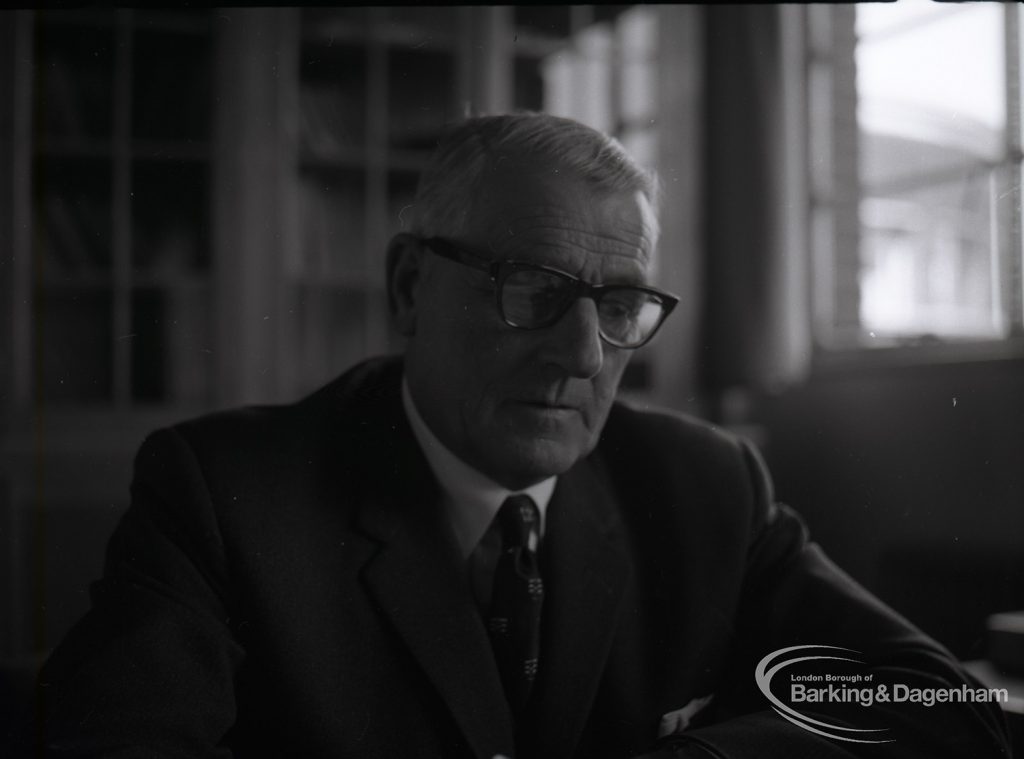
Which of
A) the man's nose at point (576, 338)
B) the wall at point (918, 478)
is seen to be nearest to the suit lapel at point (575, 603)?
the man's nose at point (576, 338)

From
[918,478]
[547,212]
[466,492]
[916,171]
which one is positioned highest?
[916,171]

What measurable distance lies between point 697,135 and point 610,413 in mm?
1709

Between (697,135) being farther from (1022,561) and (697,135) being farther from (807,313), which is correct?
(1022,561)

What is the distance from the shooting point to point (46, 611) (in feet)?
2.96

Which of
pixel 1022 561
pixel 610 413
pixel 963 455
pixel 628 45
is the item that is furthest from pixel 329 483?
pixel 628 45

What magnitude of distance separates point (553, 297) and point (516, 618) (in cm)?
29

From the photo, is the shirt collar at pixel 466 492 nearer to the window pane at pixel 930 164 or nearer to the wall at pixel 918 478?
the wall at pixel 918 478

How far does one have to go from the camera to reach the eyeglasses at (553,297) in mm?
798

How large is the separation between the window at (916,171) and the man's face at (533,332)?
614 millimetres

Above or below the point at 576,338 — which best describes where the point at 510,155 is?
above

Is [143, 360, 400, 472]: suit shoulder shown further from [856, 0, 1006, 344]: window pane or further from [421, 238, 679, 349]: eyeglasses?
[856, 0, 1006, 344]: window pane

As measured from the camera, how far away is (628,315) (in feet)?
2.71

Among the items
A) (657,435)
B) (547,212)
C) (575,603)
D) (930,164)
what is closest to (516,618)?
(575,603)

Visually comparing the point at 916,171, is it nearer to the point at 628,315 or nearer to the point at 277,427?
the point at 628,315
